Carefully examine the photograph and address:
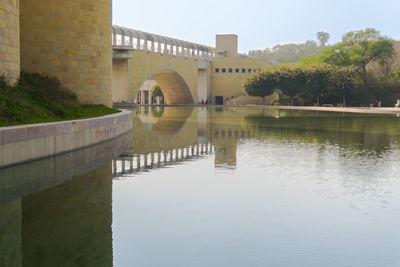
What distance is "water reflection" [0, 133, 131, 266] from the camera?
511 cm

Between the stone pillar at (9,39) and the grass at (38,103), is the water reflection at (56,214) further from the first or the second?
the stone pillar at (9,39)

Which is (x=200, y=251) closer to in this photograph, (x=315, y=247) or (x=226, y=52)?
(x=315, y=247)

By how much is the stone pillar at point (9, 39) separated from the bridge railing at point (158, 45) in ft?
121

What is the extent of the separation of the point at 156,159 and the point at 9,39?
6.20 metres

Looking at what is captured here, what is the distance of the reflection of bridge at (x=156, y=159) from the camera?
10883 mm

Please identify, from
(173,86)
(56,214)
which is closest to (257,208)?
(56,214)

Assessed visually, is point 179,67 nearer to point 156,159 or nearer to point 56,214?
point 156,159

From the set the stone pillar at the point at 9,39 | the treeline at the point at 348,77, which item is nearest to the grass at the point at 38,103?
the stone pillar at the point at 9,39

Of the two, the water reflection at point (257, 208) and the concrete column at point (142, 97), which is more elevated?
the concrete column at point (142, 97)

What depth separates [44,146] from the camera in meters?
11.6

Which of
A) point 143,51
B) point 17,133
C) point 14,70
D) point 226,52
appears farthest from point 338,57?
point 17,133

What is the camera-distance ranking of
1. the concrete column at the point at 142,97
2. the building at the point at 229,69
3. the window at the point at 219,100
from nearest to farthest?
the building at the point at 229,69
the window at the point at 219,100
the concrete column at the point at 142,97

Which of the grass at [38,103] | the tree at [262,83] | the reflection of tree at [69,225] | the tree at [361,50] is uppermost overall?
the tree at [361,50]

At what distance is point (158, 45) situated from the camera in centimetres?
6794
